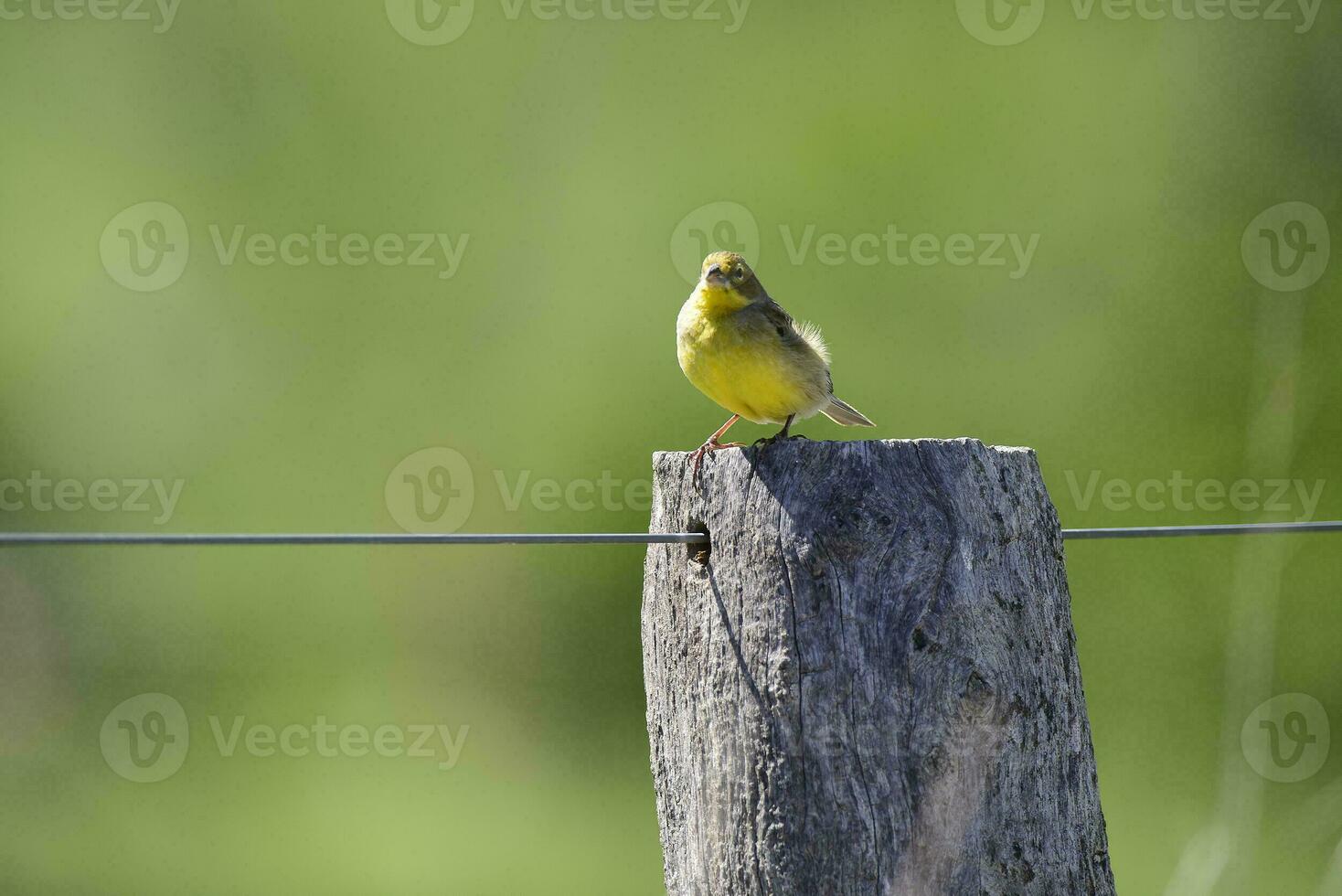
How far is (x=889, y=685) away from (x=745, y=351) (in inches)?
49.7

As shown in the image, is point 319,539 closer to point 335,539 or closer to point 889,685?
point 335,539

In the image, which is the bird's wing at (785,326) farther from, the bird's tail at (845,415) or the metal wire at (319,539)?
the metal wire at (319,539)

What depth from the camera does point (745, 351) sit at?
2.88 m

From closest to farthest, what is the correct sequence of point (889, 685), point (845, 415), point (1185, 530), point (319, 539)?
1. point (889, 685)
2. point (319, 539)
3. point (1185, 530)
4. point (845, 415)

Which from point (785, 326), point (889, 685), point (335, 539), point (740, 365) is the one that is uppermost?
point (785, 326)

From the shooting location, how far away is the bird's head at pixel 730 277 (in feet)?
9.66

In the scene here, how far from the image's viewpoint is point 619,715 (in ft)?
22.2

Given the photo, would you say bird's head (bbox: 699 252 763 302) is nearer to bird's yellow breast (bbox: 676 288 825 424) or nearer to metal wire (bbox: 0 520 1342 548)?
bird's yellow breast (bbox: 676 288 825 424)

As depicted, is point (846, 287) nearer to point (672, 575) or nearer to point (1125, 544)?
point (1125, 544)

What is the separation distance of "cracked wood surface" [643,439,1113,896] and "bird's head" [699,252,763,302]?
108 centimetres

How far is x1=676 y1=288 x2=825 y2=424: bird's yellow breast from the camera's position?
9.46 feet

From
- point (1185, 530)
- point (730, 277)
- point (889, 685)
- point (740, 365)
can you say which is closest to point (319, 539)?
point (889, 685)

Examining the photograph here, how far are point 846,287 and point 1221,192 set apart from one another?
6.94 ft

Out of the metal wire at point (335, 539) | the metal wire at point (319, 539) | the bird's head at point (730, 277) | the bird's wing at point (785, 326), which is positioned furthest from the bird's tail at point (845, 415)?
the metal wire at point (319, 539)
